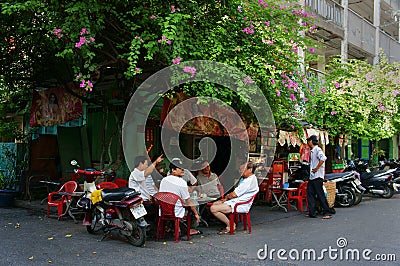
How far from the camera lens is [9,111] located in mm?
14078

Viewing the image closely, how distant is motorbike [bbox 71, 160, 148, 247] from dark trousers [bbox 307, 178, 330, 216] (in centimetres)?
416

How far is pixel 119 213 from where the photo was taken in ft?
21.5

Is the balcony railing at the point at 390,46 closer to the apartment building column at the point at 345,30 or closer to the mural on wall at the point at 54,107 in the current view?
the apartment building column at the point at 345,30

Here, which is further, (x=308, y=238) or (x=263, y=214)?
(x=263, y=214)

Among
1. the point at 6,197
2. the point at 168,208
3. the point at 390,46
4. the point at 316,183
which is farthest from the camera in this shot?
the point at 390,46

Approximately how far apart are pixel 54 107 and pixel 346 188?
27.1ft

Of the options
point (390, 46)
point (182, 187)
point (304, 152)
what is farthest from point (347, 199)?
point (390, 46)

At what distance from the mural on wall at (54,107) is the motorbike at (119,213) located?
474 centimetres

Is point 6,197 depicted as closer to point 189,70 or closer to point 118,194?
point 118,194

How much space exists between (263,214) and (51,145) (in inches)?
258

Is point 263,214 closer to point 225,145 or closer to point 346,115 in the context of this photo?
point 225,145

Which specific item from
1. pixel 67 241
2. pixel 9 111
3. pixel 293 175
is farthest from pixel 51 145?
pixel 293 175

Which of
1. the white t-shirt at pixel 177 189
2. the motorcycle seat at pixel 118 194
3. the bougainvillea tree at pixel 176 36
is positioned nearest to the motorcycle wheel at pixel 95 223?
the motorcycle seat at pixel 118 194

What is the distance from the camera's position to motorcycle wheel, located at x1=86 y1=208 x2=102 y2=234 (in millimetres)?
7018
